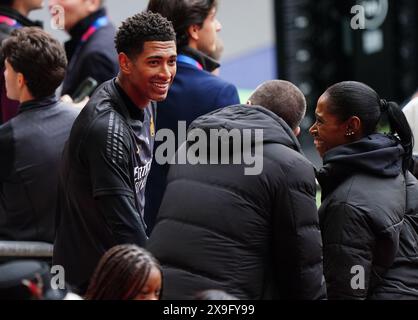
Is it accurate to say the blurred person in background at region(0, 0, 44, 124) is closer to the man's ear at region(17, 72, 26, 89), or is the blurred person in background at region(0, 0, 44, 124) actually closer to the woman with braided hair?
the man's ear at region(17, 72, 26, 89)

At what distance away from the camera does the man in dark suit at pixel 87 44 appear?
6.05 meters

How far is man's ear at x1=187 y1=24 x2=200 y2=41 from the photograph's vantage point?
5.16 metres

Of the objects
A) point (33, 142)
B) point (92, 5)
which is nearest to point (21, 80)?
point (33, 142)

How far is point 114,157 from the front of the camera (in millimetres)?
4176

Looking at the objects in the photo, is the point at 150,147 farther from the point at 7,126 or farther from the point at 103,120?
the point at 7,126

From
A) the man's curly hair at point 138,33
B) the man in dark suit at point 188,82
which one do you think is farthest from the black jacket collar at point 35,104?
the man's curly hair at point 138,33

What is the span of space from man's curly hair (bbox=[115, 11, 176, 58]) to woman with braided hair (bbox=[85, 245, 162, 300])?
1.11 metres

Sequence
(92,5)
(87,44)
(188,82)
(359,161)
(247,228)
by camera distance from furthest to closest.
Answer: (92,5)
(87,44)
(188,82)
(359,161)
(247,228)

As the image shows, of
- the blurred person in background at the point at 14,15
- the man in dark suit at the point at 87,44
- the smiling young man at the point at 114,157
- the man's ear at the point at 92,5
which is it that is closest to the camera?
the smiling young man at the point at 114,157

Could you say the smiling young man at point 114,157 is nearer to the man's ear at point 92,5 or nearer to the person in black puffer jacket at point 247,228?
the person in black puffer jacket at point 247,228

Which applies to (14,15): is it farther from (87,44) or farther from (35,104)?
(35,104)

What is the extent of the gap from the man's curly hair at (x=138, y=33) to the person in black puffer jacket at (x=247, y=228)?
0.56 meters

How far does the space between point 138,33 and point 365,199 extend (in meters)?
1.04

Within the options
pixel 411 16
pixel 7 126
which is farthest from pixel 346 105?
pixel 411 16
